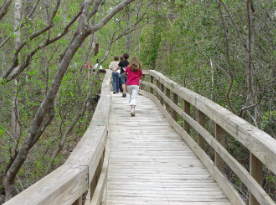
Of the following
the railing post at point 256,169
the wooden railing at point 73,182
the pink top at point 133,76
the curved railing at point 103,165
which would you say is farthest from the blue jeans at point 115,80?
the railing post at point 256,169

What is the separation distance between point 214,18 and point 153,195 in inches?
167

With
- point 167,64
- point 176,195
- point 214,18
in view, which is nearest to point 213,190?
point 176,195

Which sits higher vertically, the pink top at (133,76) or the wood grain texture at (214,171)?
the pink top at (133,76)

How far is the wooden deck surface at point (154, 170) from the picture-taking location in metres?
4.31

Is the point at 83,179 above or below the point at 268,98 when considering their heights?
below

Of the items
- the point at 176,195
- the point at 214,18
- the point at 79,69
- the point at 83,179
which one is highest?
the point at 214,18

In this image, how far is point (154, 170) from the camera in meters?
5.38

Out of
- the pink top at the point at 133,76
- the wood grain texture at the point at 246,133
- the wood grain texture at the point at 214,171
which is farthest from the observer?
the pink top at the point at 133,76

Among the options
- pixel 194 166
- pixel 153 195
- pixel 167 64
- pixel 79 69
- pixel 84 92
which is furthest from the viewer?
pixel 167 64

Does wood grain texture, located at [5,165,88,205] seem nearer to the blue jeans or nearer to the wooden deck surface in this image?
the wooden deck surface

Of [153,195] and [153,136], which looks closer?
[153,195]

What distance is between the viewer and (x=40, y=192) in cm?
174

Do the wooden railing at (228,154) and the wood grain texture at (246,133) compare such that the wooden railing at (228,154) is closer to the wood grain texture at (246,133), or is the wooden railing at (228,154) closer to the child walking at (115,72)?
the wood grain texture at (246,133)

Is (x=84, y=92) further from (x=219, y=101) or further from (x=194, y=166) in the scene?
(x=194, y=166)
